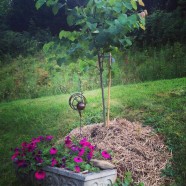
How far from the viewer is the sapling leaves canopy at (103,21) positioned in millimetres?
3451

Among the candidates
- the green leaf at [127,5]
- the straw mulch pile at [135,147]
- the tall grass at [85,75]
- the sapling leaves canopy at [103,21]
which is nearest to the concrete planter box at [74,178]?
the straw mulch pile at [135,147]

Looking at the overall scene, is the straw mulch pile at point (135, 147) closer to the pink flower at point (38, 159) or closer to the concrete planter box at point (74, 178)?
the concrete planter box at point (74, 178)

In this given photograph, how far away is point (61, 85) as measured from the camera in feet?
25.3

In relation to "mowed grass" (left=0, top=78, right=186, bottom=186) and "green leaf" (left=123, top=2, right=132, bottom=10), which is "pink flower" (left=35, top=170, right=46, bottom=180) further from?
"green leaf" (left=123, top=2, right=132, bottom=10)

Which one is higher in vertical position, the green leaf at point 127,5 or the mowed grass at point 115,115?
the green leaf at point 127,5

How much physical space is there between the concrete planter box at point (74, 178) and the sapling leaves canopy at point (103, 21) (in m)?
1.32

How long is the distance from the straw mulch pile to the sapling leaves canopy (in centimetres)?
102

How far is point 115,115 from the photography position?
16.3ft

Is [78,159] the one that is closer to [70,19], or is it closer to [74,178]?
[74,178]

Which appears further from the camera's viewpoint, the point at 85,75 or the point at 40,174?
the point at 85,75

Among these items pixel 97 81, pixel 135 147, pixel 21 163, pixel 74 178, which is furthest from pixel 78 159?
pixel 97 81

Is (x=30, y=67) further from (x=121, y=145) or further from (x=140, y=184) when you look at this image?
(x=140, y=184)

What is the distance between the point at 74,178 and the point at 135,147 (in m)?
0.98

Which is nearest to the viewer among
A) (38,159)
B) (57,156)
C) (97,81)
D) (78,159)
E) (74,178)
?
(74,178)
